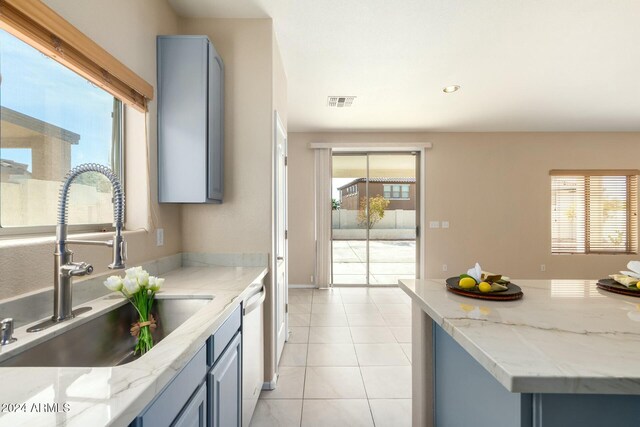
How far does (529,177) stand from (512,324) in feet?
17.3

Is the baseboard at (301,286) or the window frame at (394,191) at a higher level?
the window frame at (394,191)

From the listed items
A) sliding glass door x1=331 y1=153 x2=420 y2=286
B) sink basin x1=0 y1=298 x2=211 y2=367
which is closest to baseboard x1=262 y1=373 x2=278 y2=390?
sink basin x1=0 y1=298 x2=211 y2=367

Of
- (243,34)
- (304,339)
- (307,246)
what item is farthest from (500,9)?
(307,246)

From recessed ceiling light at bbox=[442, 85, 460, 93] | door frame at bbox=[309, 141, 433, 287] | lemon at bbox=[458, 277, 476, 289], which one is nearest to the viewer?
lemon at bbox=[458, 277, 476, 289]

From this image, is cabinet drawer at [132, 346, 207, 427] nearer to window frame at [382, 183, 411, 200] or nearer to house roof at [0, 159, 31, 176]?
house roof at [0, 159, 31, 176]

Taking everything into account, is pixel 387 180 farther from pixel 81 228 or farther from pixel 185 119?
pixel 81 228

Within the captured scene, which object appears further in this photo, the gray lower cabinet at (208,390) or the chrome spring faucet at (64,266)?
the chrome spring faucet at (64,266)

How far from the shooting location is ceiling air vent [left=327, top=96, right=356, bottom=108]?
12.1 ft

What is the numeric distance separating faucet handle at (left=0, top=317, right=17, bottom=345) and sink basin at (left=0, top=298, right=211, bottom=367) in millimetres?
57

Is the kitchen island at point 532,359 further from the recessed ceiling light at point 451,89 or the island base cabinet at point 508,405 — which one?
the recessed ceiling light at point 451,89

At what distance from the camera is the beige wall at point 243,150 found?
7.20 ft

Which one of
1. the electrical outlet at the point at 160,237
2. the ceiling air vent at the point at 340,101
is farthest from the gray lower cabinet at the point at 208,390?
the ceiling air vent at the point at 340,101

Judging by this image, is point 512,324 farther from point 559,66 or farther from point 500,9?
point 559,66

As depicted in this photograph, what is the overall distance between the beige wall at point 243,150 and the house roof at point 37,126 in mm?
925
